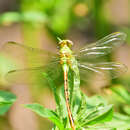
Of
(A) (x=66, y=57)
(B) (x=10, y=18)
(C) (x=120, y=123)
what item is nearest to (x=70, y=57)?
(A) (x=66, y=57)

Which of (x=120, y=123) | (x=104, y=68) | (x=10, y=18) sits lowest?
(x=120, y=123)

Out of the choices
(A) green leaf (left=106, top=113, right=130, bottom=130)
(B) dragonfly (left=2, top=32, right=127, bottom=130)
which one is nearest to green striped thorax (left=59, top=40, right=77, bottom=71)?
(B) dragonfly (left=2, top=32, right=127, bottom=130)

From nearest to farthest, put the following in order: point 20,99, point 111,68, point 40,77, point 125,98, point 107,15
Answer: point 125,98 → point 111,68 → point 40,77 → point 107,15 → point 20,99

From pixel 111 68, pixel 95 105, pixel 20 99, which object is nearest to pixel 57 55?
pixel 111 68

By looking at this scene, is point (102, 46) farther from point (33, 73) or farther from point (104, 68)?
point (33, 73)

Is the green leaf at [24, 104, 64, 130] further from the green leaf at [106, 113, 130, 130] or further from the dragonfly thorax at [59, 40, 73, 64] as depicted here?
the dragonfly thorax at [59, 40, 73, 64]

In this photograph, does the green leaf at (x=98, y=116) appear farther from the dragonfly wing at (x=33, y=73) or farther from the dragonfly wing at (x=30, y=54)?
the dragonfly wing at (x=30, y=54)

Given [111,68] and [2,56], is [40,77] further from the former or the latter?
[2,56]
